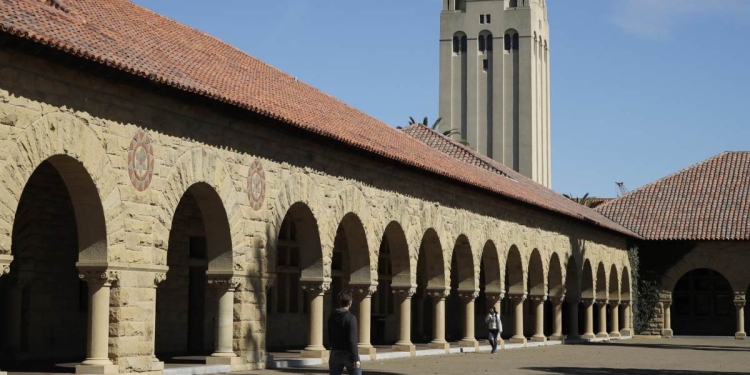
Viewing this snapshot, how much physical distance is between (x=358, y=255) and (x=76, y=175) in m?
9.19

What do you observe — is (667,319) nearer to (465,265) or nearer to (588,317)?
(588,317)

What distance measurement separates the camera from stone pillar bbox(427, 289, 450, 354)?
27709mm

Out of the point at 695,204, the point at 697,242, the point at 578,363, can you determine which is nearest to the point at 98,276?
the point at 578,363

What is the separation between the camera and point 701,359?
27781mm

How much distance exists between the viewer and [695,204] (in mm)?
47875

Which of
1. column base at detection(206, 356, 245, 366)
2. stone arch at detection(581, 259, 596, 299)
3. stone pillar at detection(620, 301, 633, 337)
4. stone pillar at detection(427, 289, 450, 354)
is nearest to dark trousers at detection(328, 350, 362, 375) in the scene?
column base at detection(206, 356, 245, 366)

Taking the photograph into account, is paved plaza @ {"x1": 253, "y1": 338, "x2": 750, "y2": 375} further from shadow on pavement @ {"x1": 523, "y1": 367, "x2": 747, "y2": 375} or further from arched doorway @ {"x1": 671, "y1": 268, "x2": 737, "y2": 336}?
arched doorway @ {"x1": 671, "y1": 268, "x2": 737, "y2": 336}

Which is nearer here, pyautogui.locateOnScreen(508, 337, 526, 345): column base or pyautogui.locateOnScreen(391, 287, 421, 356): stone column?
pyautogui.locateOnScreen(391, 287, 421, 356): stone column

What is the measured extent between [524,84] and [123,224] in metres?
79.9

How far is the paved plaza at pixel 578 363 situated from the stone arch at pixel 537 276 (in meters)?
2.46

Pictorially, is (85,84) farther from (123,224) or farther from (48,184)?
(48,184)

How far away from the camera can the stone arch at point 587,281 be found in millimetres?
40750

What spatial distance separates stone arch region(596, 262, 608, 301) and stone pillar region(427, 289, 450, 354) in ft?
52.1

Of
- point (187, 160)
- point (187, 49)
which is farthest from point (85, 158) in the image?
point (187, 49)
